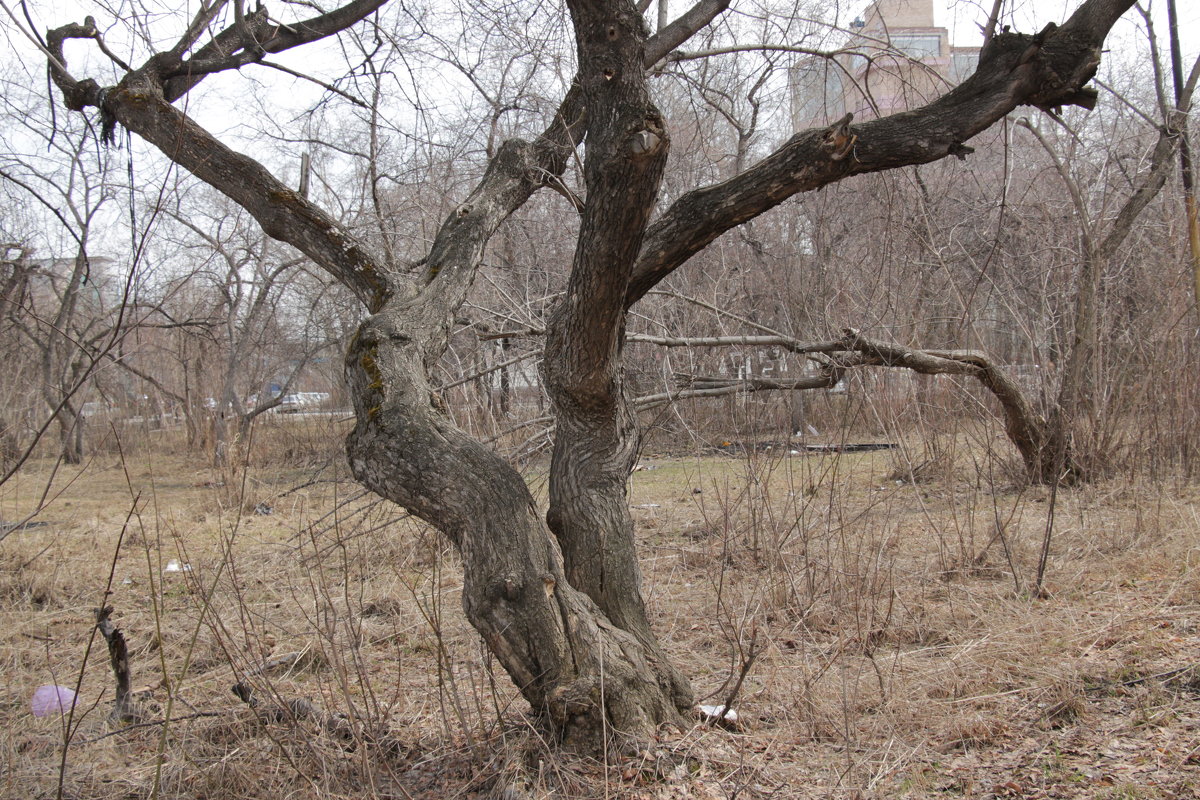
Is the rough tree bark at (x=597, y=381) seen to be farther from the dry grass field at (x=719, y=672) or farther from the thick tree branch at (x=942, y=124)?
the dry grass field at (x=719, y=672)

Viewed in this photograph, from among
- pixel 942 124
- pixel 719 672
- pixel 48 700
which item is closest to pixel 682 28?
pixel 942 124

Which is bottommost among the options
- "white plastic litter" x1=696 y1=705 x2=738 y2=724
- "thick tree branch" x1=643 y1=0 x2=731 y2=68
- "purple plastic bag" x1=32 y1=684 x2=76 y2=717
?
→ "white plastic litter" x1=696 y1=705 x2=738 y2=724

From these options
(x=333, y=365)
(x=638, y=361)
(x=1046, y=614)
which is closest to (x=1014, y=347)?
(x=1046, y=614)

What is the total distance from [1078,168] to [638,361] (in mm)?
4820

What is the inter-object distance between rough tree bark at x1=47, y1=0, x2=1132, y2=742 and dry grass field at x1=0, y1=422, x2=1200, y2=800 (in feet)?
0.65

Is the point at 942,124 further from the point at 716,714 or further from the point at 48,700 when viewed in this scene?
the point at 48,700

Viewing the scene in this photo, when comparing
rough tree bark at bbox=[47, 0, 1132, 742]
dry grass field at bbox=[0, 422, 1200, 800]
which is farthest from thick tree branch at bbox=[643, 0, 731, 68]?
dry grass field at bbox=[0, 422, 1200, 800]

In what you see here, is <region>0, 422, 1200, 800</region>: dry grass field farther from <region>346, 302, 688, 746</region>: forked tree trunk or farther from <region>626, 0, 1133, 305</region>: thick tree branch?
<region>626, 0, 1133, 305</region>: thick tree branch

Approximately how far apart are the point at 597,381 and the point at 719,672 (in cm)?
142

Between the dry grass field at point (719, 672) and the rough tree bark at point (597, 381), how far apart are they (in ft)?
0.65

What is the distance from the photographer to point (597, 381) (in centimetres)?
280

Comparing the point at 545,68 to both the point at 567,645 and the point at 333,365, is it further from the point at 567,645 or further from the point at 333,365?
the point at 333,365

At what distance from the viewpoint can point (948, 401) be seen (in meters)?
5.83

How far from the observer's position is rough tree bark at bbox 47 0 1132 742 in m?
2.31
